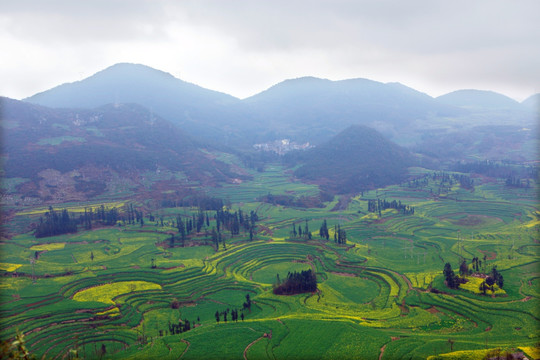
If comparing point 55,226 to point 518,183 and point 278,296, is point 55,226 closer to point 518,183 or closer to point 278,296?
Answer: point 278,296

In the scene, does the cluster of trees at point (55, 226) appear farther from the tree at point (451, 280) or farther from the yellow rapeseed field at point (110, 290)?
the tree at point (451, 280)

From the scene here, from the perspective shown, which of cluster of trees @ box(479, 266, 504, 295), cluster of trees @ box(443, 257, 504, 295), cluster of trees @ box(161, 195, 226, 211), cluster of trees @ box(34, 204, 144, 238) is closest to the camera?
cluster of trees @ box(479, 266, 504, 295)

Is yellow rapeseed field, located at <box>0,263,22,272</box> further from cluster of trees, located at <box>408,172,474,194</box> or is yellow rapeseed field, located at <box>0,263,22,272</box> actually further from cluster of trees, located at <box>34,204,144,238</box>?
cluster of trees, located at <box>408,172,474,194</box>

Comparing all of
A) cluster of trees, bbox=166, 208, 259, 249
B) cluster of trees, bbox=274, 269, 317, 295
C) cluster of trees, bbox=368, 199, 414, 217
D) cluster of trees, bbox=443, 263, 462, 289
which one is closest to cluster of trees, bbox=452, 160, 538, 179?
cluster of trees, bbox=368, 199, 414, 217

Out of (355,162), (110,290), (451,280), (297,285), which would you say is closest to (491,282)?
(451,280)

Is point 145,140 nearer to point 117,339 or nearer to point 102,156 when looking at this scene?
point 102,156

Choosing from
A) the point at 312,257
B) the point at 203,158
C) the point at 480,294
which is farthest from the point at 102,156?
the point at 480,294
